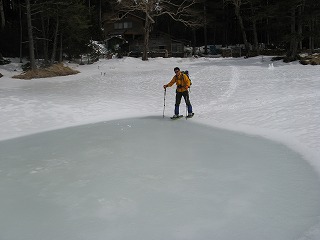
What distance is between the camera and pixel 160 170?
6551 mm

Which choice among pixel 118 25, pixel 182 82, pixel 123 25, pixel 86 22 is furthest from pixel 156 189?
pixel 118 25

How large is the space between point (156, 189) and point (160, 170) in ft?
3.06

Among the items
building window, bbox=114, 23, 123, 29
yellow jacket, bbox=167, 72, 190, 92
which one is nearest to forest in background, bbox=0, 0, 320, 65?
building window, bbox=114, 23, 123, 29

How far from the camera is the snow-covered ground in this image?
4.50 m

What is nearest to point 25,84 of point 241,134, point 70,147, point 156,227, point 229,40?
point 70,147

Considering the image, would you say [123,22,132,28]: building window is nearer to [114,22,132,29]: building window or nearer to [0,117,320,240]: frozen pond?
[114,22,132,29]: building window

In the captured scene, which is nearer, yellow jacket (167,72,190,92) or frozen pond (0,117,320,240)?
frozen pond (0,117,320,240)

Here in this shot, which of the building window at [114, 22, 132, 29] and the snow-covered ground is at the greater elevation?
the building window at [114, 22, 132, 29]

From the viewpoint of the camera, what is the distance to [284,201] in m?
5.06

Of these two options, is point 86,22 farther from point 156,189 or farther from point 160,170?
point 156,189

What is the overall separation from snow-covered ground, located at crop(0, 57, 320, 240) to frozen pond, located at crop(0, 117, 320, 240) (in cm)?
2

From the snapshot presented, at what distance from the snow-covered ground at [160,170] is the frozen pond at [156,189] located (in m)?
0.02

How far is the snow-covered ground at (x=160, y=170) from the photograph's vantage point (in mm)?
4496

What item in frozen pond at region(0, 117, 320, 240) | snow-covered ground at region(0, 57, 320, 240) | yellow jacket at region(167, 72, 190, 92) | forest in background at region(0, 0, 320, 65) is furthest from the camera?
forest in background at region(0, 0, 320, 65)
